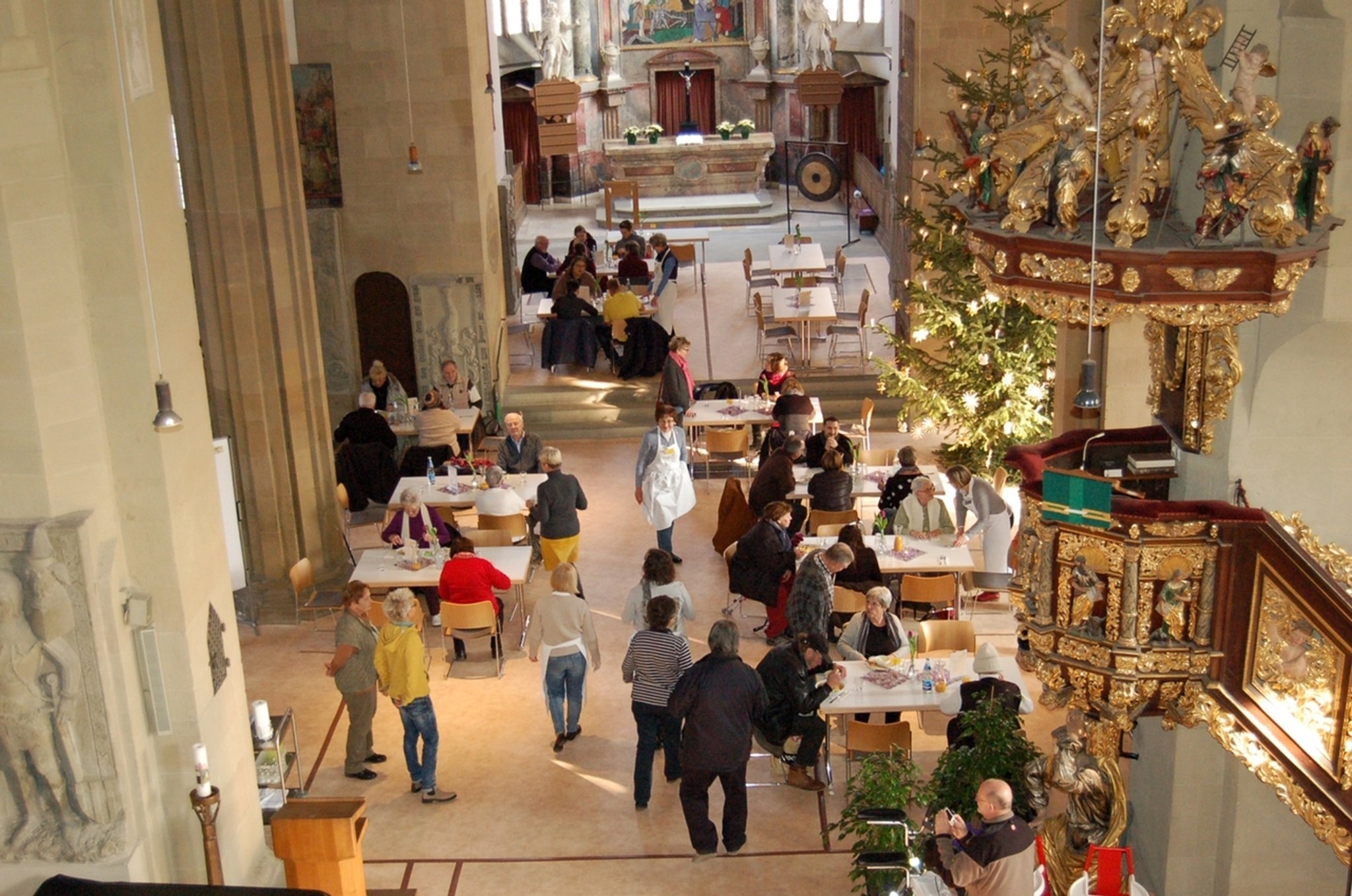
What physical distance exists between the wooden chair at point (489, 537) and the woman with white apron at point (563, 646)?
6.83 feet

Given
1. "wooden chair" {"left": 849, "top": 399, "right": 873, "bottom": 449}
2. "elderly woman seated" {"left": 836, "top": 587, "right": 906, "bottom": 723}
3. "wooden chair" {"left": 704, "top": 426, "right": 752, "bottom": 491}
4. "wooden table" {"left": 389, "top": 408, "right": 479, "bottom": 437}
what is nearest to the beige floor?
"elderly woman seated" {"left": 836, "top": 587, "right": 906, "bottom": 723}

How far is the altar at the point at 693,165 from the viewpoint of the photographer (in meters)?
30.1

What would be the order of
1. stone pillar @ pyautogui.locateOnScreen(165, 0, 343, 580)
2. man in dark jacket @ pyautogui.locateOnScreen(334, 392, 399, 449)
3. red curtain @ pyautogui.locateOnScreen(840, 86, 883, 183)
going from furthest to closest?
red curtain @ pyautogui.locateOnScreen(840, 86, 883, 183), man in dark jacket @ pyautogui.locateOnScreen(334, 392, 399, 449), stone pillar @ pyautogui.locateOnScreen(165, 0, 343, 580)

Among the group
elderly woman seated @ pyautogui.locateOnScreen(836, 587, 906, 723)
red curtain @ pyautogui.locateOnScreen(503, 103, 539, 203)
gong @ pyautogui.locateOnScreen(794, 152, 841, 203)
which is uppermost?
red curtain @ pyautogui.locateOnScreen(503, 103, 539, 203)

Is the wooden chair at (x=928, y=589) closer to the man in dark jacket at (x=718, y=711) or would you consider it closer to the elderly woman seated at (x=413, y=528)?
the man in dark jacket at (x=718, y=711)

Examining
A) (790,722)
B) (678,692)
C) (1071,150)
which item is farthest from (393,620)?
(1071,150)

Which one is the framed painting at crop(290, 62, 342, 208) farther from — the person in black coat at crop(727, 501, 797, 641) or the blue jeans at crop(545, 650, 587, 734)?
the blue jeans at crop(545, 650, 587, 734)

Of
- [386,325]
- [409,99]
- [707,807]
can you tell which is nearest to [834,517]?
[707,807]

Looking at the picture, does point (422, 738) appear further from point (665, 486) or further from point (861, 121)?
point (861, 121)

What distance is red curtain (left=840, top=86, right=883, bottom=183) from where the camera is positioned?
92.7 feet

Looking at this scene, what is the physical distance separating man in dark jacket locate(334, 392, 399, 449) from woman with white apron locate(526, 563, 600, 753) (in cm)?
494

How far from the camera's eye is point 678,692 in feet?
29.8

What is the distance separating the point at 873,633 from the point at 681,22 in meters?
23.9

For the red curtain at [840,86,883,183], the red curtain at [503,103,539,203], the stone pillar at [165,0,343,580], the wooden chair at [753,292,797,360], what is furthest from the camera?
the red curtain at [503,103,539,203]
